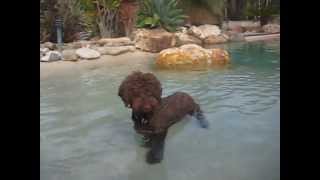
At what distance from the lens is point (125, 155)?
1085 millimetres

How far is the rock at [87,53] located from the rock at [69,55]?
1cm

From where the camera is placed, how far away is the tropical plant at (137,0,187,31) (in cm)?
112

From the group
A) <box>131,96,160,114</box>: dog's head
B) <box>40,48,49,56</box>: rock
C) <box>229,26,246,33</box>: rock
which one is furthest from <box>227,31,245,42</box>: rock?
<box>40,48,49,56</box>: rock

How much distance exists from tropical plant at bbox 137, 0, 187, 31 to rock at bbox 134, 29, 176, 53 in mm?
18

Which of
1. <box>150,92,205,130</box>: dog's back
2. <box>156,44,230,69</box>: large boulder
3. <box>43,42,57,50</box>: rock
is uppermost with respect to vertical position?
<box>43,42,57,50</box>: rock

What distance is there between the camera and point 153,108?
109 centimetres

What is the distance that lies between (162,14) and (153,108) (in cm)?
25

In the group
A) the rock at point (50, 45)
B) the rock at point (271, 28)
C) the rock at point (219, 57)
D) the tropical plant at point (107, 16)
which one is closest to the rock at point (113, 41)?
the tropical plant at point (107, 16)

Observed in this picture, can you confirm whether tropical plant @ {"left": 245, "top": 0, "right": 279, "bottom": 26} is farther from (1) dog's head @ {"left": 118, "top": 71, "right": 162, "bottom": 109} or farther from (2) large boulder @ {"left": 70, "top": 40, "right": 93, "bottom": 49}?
(2) large boulder @ {"left": 70, "top": 40, "right": 93, "bottom": 49}

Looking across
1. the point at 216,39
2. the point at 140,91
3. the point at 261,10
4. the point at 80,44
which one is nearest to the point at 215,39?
the point at 216,39

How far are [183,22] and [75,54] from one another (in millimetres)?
294
